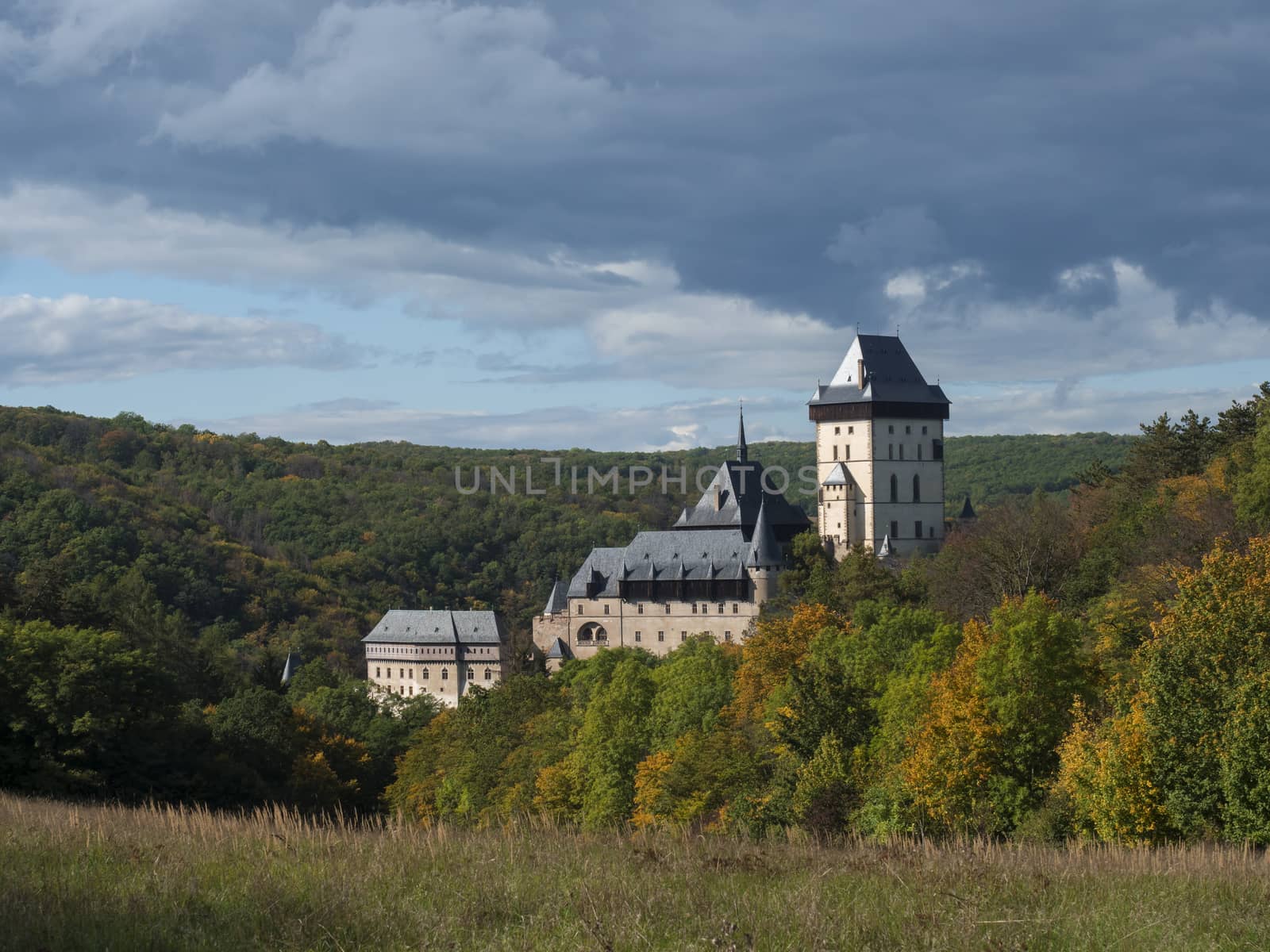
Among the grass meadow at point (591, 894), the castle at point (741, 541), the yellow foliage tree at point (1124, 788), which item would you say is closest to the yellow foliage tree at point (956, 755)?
the yellow foliage tree at point (1124, 788)

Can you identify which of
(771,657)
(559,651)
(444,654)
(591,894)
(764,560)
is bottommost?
(444,654)

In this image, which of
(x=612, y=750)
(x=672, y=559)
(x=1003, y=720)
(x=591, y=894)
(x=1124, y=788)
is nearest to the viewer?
(x=591, y=894)

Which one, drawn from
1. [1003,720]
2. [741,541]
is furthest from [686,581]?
[1003,720]

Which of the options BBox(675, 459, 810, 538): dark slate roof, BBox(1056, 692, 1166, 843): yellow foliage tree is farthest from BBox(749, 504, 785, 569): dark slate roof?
BBox(1056, 692, 1166, 843): yellow foliage tree

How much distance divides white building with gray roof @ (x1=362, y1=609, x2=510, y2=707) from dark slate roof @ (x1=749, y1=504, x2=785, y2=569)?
26032 millimetres

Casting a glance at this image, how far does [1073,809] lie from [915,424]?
73240mm

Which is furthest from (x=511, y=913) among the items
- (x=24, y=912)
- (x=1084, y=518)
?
(x=1084, y=518)

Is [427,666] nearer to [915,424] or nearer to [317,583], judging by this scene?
[317,583]

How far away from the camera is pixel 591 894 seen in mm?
8719

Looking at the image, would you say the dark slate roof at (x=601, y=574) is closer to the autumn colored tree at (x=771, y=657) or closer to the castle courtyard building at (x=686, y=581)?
the castle courtyard building at (x=686, y=581)

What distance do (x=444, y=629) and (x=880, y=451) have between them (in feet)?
113

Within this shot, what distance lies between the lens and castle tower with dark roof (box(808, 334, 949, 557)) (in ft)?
311

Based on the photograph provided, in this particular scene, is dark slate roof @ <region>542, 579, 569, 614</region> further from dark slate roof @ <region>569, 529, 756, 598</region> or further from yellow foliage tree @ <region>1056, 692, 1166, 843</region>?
yellow foliage tree @ <region>1056, 692, 1166, 843</region>

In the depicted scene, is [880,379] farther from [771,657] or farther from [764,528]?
[771,657]
